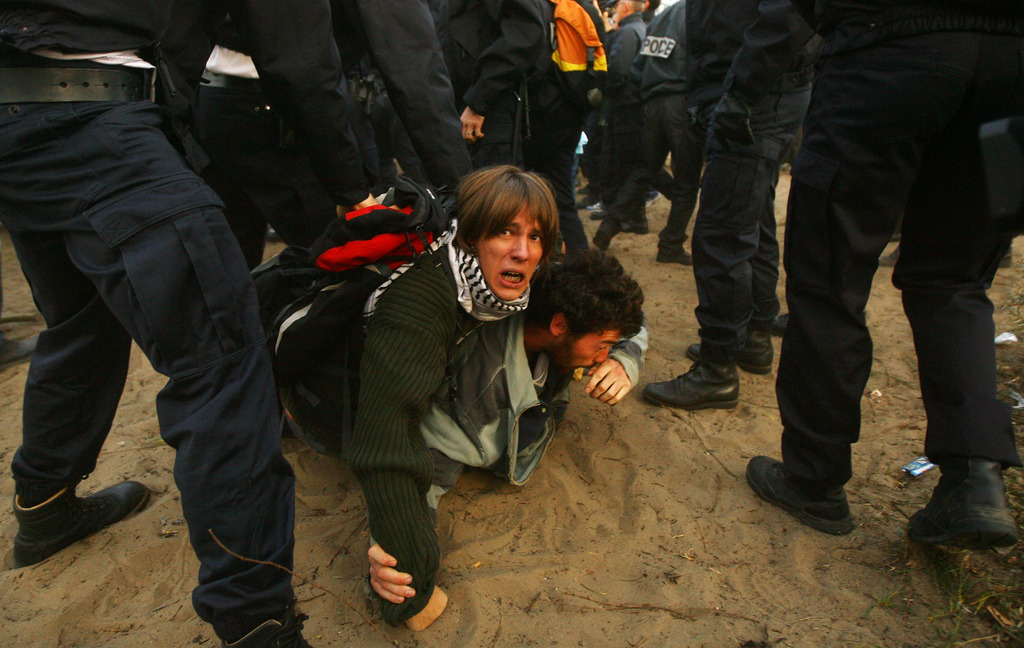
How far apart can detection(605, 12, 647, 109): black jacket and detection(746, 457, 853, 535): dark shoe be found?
11.9 feet

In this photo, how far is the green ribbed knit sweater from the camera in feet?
5.42

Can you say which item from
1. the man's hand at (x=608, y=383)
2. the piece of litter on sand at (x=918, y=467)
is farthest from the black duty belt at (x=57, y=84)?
the piece of litter on sand at (x=918, y=467)

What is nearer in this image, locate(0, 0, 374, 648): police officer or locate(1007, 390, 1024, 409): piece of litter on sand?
locate(0, 0, 374, 648): police officer

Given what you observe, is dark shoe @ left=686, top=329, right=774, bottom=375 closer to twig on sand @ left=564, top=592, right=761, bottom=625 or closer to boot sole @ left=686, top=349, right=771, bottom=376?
boot sole @ left=686, top=349, right=771, bottom=376

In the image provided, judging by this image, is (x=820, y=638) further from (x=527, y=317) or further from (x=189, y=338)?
(x=189, y=338)

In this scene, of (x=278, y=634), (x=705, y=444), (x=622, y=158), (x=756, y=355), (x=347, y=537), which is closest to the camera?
(x=278, y=634)

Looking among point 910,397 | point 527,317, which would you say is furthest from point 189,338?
point 910,397

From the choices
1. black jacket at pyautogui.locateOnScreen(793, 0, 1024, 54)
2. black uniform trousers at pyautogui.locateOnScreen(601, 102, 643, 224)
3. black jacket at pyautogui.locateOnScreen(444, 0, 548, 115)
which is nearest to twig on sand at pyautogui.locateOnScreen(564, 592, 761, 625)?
black jacket at pyautogui.locateOnScreen(793, 0, 1024, 54)

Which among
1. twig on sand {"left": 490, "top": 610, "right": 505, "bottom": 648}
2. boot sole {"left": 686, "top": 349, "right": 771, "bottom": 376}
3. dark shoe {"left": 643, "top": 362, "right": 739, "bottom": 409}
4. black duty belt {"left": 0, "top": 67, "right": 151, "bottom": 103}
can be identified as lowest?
boot sole {"left": 686, "top": 349, "right": 771, "bottom": 376}

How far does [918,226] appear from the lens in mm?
1830

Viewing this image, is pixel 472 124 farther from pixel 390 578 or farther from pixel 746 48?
pixel 390 578

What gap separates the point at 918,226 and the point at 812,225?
0.93 ft

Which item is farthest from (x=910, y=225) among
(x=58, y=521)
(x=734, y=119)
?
(x=58, y=521)

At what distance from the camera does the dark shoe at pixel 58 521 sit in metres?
2.01
